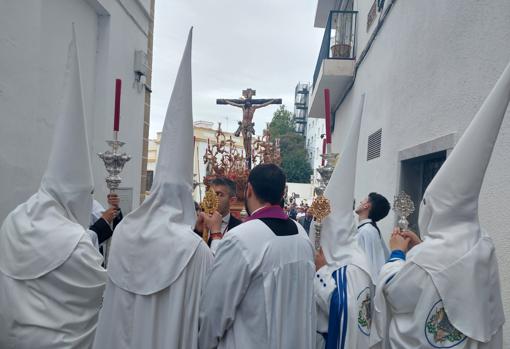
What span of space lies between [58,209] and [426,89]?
4.34 m

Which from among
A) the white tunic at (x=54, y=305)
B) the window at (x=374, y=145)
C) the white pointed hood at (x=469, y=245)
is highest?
the window at (x=374, y=145)

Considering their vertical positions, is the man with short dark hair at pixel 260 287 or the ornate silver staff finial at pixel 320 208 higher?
the ornate silver staff finial at pixel 320 208

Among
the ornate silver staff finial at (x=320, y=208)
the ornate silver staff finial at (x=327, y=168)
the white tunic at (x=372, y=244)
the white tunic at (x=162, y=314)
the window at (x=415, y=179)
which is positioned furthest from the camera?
the window at (x=415, y=179)

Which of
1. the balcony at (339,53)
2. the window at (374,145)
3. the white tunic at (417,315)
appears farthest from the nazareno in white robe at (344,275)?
the balcony at (339,53)

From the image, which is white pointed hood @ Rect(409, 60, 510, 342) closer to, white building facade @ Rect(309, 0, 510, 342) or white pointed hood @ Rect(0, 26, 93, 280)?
white building facade @ Rect(309, 0, 510, 342)

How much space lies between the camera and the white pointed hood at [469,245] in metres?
2.42

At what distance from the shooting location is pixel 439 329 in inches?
98.2

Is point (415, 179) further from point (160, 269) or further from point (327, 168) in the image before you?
point (160, 269)

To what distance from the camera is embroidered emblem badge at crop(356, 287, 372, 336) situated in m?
2.84

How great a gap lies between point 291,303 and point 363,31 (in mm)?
8852

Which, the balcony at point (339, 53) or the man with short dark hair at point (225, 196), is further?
the balcony at point (339, 53)

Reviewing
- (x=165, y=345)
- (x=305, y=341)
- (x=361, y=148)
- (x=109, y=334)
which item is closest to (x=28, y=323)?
(x=109, y=334)

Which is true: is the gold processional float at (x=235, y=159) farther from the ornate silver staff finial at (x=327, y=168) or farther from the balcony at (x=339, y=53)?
the balcony at (x=339, y=53)

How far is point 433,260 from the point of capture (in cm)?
249
